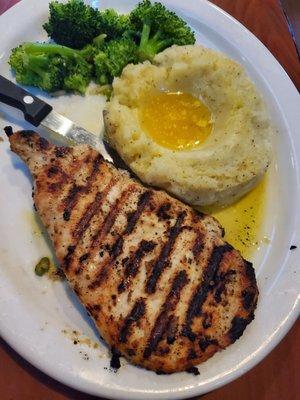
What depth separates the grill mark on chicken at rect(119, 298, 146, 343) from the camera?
12.0 feet

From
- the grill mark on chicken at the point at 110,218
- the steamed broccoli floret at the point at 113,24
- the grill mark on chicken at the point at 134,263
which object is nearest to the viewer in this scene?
the grill mark on chicken at the point at 134,263

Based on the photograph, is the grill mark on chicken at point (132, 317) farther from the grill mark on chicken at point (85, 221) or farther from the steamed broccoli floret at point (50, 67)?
the steamed broccoli floret at point (50, 67)

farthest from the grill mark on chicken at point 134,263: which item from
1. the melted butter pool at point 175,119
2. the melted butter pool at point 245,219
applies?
the melted butter pool at point 175,119

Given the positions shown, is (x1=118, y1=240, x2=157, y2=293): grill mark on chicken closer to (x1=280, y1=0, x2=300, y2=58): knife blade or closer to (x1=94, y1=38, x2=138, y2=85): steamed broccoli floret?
(x1=94, y1=38, x2=138, y2=85): steamed broccoli floret

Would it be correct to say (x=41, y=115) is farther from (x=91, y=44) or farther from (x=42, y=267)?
(x=42, y=267)

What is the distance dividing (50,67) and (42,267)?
2.25 m

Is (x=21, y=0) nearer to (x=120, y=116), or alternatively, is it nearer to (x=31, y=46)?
(x=31, y=46)

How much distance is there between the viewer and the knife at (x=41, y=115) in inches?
179

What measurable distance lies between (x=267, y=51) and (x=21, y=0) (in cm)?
306

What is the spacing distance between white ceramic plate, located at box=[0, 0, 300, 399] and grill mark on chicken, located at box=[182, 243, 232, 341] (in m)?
0.38

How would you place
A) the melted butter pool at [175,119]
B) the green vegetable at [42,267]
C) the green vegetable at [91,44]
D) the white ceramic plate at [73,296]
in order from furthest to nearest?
the green vegetable at [91,44] < the melted butter pool at [175,119] < the green vegetable at [42,267] < the white ceramic plate at [73,296]

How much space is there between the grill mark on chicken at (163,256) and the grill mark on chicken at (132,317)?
13 centimetres

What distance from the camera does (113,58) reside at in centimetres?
509

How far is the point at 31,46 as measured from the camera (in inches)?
197
